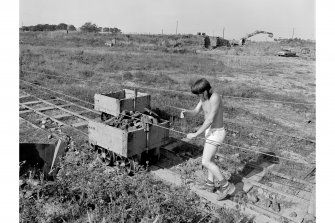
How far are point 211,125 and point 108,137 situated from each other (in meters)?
2.36

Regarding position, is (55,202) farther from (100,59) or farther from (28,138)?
(100,59)

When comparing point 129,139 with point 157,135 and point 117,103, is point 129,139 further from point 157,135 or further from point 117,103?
point 117,103


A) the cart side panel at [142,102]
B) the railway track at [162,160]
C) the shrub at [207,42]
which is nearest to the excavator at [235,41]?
the shrub at [207,42]

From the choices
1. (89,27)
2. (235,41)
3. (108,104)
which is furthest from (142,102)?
(89,27)

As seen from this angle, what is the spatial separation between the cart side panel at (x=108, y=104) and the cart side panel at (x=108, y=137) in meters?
1.37

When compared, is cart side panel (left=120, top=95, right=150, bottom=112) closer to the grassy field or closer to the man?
the grassy field

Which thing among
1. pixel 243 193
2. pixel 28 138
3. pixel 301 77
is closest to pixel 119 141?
pixel 243 193

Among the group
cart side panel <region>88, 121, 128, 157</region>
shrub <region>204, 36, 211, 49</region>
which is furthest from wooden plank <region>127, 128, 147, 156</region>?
shrub <region>204, 36, 211, 49</region>

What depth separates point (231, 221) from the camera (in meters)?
5.09

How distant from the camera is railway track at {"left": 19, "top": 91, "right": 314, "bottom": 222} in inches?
229

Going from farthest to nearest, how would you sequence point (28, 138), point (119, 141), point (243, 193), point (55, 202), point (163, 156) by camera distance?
point (28, 138) < point (163, 156) < point (119, 141) < point (243, 193) < point (55, 202)

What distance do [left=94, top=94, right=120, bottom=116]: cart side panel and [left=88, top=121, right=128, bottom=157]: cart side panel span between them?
1367mm

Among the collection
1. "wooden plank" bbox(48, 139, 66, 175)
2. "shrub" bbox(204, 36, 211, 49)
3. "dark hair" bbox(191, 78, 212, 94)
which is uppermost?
"shrub" bbox(204, 36, 211, 49)

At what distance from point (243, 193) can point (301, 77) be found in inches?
811
